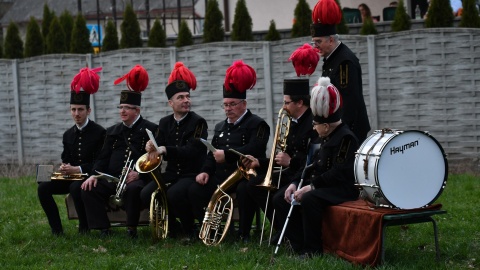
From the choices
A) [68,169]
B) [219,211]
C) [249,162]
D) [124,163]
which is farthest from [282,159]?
[68,169]

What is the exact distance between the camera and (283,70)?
648 inches

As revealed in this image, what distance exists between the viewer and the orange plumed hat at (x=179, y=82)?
35.1ft

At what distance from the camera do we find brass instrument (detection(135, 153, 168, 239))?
33.5 feet

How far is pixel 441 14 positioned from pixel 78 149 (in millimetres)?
7079

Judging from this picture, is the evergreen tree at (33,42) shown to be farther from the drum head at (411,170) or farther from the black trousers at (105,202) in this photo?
the drum head at (411,170)

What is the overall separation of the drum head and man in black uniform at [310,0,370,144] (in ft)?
3.97

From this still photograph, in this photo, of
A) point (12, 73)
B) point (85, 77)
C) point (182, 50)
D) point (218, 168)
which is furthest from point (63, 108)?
point (218, 168)

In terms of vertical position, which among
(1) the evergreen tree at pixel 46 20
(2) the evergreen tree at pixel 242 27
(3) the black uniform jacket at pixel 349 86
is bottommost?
(3) the black uniform jacket at pixel 349 86

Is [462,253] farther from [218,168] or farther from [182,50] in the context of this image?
[182,50]

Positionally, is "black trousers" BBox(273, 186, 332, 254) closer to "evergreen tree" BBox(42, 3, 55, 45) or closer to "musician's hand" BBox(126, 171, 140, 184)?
"musician's hand" BBox(126, 171, 140, 184)

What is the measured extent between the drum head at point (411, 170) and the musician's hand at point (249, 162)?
198 centimetres

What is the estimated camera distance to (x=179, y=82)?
10711 millimetres

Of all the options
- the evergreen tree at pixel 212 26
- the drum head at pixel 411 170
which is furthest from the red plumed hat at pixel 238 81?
the evergreen tree at pixel 212 26

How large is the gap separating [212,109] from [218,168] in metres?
6.62
